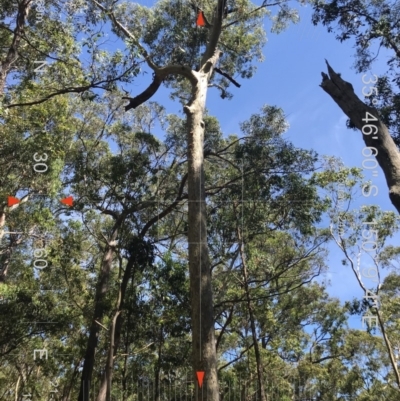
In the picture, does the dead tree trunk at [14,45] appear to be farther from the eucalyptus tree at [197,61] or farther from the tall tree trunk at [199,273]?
the tall tree trunk at [199,273]

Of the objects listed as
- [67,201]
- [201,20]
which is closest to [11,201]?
[67,201]

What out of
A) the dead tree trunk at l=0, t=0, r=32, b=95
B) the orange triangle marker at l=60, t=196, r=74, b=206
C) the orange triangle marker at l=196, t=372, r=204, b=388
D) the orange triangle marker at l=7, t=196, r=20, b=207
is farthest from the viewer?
the orange triangle marker at l=60, t=196, r=74, b=206

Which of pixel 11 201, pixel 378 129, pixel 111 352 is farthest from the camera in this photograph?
pixel 11 201

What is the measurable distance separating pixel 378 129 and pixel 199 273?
2203 mm

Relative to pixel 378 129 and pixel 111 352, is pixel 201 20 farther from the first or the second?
pixel 111 352

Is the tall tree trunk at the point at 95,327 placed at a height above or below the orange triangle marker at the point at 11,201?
below

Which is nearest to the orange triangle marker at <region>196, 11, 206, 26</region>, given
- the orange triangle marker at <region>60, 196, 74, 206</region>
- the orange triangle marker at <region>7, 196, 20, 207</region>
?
the orange triangle marker at <region>60, 196, 74, 206</region>

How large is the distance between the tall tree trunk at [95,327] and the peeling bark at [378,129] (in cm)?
490

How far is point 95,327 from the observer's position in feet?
24.8

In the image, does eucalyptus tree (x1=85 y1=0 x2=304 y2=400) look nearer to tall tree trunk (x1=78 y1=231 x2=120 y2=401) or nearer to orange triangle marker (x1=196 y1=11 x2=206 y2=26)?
orange triangle marker (x1=196 y1=11 x2=206 y2=26)

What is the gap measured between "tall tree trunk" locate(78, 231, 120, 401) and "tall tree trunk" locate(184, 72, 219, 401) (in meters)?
3.07

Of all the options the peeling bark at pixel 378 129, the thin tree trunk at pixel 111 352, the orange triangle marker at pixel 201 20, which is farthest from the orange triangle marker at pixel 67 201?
the peeling bark at pixel 378 129

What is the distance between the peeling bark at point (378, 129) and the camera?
3.62 metres

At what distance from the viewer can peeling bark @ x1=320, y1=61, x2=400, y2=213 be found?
362 cm
